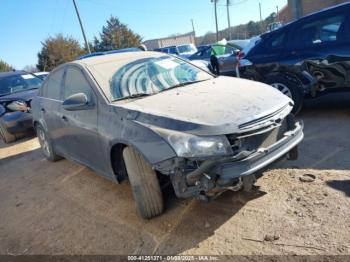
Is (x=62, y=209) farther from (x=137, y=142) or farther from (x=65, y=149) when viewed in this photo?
(x=137, y=142)

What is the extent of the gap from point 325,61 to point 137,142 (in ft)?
12.2

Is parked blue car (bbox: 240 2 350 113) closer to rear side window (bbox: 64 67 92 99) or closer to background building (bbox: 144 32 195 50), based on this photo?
rear side window (bbox: 64 67 92 99)

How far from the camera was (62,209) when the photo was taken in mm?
3910

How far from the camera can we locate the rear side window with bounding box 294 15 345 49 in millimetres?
5004

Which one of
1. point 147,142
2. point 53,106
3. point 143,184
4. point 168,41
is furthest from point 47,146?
point 168,41

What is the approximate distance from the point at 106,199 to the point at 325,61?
3.96 meters

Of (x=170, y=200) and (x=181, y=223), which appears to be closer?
(x=181, y=223)

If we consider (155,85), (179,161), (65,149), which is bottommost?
(65,149)

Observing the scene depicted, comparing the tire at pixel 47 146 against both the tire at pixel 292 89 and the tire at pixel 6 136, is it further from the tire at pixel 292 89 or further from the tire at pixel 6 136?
the tire at pixel 292 89

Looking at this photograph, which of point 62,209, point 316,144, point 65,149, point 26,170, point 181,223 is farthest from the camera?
point 26,170

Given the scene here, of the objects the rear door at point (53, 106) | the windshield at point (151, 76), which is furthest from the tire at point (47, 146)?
the windshield at point (151, 76)

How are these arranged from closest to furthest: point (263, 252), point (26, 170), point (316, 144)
Result: point (263, 252), point (316, 144), point (26, 170)

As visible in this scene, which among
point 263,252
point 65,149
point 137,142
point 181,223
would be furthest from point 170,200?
point 65,149

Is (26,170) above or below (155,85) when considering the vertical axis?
below
